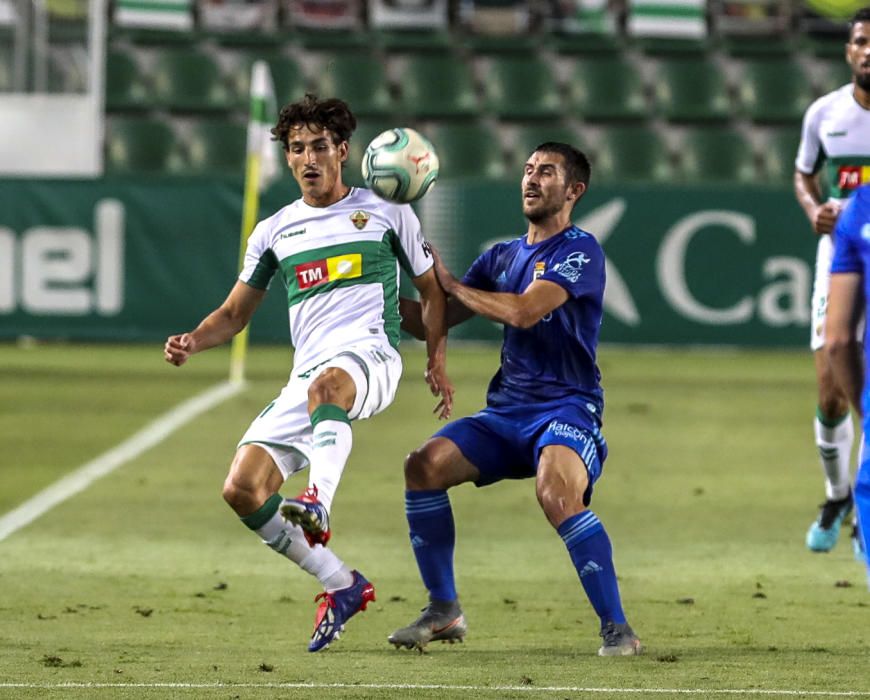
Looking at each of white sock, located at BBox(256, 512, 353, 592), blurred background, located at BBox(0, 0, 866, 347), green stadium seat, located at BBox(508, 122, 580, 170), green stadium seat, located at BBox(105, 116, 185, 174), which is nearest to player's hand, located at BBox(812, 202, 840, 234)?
white sock, located at BBox(256, 512, 353, 592)

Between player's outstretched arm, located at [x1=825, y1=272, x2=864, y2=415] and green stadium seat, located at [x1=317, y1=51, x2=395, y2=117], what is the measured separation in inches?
722

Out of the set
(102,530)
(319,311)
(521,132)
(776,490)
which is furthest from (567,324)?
(521,132)

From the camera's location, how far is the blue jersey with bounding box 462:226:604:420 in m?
6.93

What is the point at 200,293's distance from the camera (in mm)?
19750

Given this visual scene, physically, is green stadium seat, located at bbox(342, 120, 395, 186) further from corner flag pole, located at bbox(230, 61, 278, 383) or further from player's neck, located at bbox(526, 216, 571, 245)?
player's neck, located at bbox(526, 216, 571, 245)

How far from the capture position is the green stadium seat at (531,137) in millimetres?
22812

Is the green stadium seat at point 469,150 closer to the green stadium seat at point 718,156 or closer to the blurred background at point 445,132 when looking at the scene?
the blurred background at point 445,132

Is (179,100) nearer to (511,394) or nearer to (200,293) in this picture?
(200,293)

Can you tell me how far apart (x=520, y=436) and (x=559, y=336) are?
1.31 ft

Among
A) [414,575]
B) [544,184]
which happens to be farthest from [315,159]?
[414,575]

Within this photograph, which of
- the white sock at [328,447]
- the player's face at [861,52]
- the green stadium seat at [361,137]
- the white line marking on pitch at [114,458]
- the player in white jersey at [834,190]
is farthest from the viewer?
the green stadium seat at [361,137]

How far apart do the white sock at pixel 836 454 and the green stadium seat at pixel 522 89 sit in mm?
14325

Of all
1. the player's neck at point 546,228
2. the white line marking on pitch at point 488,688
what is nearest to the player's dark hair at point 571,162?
the player's neck at point 546,228

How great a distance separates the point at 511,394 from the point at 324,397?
73cm
